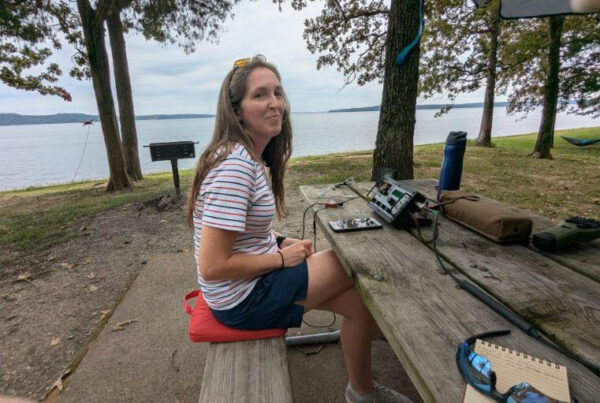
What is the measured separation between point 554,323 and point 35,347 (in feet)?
10.9

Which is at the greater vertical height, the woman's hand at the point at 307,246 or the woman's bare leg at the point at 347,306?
the woman's hand at the point at 307,246

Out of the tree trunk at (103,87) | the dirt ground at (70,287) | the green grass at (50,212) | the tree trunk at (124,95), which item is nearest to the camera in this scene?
the dirt ground at (70,287)

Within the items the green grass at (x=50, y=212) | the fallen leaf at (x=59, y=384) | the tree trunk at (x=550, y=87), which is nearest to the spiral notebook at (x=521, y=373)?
the fallen leaf at (x=59, y=384)

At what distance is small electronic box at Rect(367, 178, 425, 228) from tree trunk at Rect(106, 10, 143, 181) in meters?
9.90

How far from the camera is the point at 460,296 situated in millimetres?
1099

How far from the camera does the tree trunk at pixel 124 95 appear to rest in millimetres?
9570

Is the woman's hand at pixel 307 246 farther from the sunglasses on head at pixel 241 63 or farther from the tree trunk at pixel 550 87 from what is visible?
the tree trunk at pixel 550 87

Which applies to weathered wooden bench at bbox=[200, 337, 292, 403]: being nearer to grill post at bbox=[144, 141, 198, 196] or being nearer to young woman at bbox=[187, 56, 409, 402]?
young woman at bbox=[187, 56, 409, 402]

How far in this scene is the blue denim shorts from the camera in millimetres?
1505

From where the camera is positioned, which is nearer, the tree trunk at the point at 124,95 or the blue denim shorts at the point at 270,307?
the blue denim shorts at the point at 270,307

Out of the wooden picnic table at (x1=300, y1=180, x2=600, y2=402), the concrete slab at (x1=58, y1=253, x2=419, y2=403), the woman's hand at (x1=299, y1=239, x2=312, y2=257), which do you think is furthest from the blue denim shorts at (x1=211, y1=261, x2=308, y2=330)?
the concrete slab at (x1=58, y1=253, x2=419, y2=403)

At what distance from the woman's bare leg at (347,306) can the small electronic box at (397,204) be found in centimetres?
40

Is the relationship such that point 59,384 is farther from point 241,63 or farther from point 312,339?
point 241,63

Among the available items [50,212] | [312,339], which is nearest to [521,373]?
[312,339]
